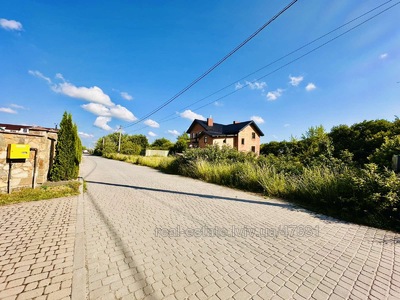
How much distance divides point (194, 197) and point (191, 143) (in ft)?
113

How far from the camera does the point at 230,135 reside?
35.3m

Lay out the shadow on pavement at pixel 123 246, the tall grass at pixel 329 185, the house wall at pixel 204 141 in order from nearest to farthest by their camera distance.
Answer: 1. the shadow on pavement at pixel 123 246
2. the tall grass at pixel 329 185
3. the house wall at pixel 204 141

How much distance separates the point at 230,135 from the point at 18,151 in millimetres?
31877

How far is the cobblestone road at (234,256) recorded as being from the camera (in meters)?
2.15

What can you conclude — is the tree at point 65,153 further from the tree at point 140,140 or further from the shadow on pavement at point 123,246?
the tree at point 140,140

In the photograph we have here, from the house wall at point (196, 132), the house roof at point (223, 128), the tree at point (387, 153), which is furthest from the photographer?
the house wall at point (196, 132)

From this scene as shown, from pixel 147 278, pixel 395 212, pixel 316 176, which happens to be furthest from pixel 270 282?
pixel 316 176

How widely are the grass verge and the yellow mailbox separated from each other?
44.0 inches

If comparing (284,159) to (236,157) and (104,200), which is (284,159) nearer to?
(236,157)

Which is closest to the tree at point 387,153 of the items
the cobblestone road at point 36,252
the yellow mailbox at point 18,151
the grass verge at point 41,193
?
the cobblestone road at point 36,252

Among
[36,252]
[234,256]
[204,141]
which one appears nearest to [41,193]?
[36,252]

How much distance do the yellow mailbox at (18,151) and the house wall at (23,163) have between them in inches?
8.5

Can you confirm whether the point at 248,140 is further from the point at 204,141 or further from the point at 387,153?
the point at 387,153

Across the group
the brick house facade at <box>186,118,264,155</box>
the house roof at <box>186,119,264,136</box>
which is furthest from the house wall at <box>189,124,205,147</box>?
the house roof at <box>186,119,264,136</box>
